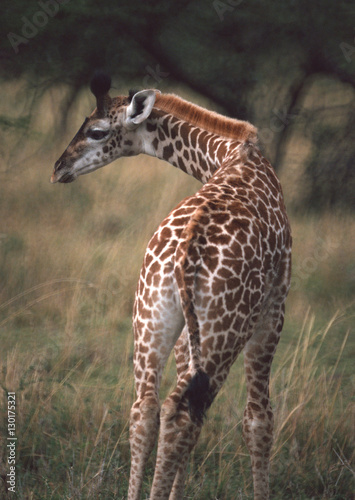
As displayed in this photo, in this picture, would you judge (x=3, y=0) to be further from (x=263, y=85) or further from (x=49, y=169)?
(x=263, y=85)

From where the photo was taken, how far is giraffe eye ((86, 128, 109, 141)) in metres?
6.43

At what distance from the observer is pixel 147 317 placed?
4.75 metres

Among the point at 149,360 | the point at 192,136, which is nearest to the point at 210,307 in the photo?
the point at 149,360

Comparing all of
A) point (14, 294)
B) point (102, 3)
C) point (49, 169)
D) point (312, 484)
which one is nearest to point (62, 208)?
point (49, 169)

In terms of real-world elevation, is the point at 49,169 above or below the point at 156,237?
below

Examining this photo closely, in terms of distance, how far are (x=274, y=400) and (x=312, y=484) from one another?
2.98ft

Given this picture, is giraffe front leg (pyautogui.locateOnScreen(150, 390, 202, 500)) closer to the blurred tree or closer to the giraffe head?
the giraffe head

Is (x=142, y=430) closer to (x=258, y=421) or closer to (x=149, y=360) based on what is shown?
(x=149, y=360)

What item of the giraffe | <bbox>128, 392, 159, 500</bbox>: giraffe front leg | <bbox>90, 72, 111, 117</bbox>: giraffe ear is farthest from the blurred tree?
<bbox>128, 392, 159, 500</bbox>: giraffe front leg

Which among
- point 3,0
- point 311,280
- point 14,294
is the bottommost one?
point 14,294

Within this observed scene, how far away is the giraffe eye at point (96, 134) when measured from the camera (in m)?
6.43

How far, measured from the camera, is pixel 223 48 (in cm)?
1068

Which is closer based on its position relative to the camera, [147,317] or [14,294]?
[147,317]

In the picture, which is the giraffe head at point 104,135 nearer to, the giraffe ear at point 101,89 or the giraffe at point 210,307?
the giraffe ear at point 101,89
